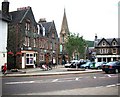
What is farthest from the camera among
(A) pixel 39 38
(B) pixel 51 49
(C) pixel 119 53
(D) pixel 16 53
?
(C) pixel 119 53

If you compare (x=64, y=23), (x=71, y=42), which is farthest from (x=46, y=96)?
(x=64, y=23)

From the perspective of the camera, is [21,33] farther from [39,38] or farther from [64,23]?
[64,23]

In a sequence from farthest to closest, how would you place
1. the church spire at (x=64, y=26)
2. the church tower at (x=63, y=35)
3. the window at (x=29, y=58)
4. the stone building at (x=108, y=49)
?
the church spire at (x=64, y=26) → the stone building at (x=108, y=49) → the church tower at (x=63, y=35) → the window at (x=29, y=58)

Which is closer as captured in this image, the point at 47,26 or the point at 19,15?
the point at 19,15

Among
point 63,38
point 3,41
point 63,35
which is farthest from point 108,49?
point 3,41

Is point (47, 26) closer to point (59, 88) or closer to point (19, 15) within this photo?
point (19, 15)

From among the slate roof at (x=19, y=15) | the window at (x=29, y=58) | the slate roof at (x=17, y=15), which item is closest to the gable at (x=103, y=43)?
the window at (x=29, y=58)

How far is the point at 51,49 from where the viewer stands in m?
58.1

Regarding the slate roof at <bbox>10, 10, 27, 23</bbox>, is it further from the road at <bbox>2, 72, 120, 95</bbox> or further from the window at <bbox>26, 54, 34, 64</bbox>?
the road at <bbox>2, 72, 120, 95</bbox>

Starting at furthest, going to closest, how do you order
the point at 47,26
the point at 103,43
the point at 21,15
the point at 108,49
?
the point at 103,43 < the point at 108,49 < the point at 47,26 < the point at 21,15

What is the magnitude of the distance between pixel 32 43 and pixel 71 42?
1949cm

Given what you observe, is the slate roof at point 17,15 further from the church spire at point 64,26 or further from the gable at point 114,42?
the gable at point 114,42

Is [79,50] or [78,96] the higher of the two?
[79,50]

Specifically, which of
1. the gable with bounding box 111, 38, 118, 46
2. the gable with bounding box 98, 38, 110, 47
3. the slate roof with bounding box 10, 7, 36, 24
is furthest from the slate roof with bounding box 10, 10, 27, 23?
the gable with bounding box 111, 38, 118, 46
